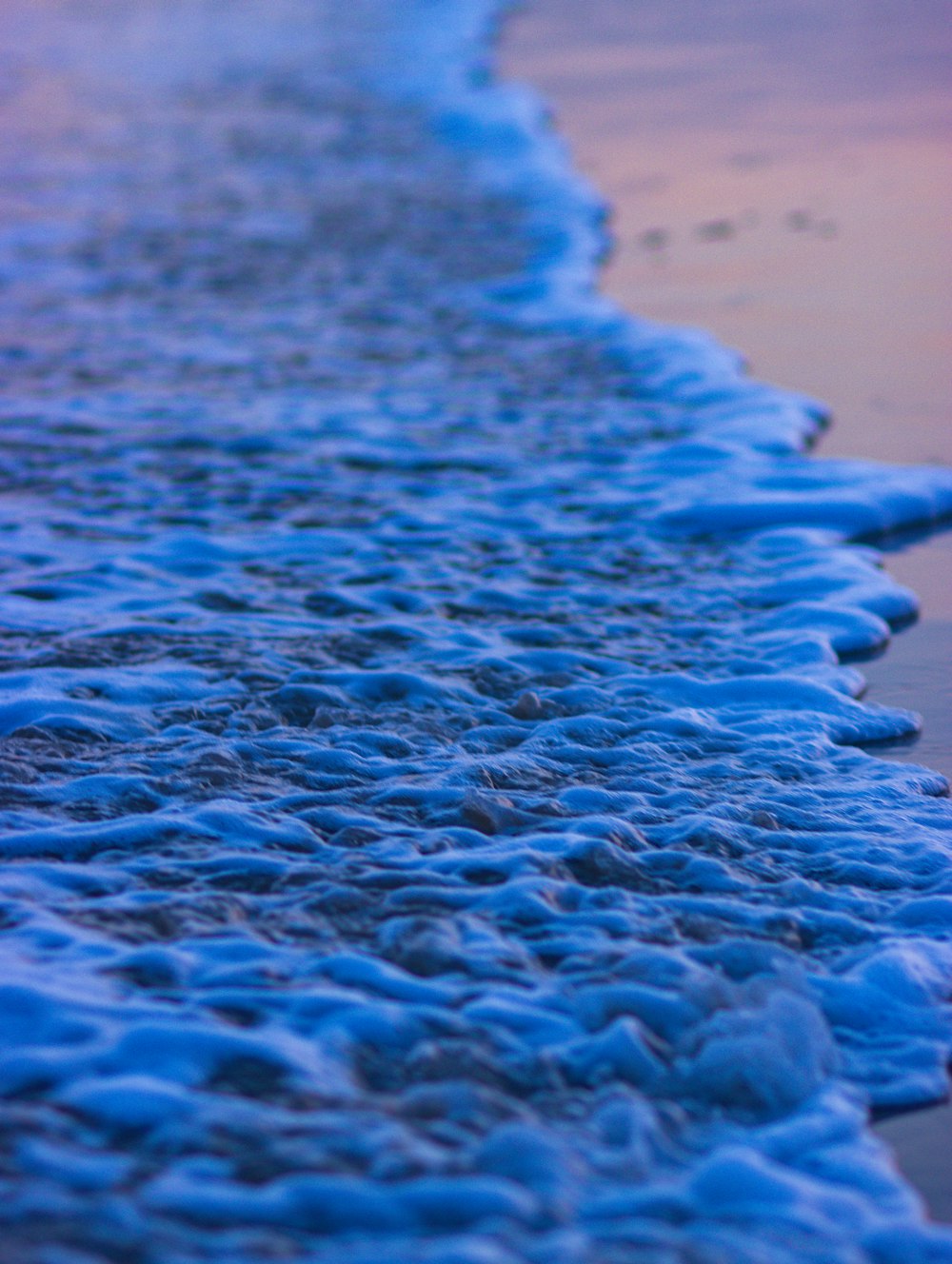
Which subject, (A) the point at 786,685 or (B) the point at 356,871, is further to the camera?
(A) the point at 786,685

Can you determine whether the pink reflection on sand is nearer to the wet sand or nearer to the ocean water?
the wet sand

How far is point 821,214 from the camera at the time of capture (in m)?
8.22

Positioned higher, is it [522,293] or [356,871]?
[522,293]

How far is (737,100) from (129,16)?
50.3 ft

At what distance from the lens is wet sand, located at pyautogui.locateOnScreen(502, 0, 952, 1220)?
440 cm

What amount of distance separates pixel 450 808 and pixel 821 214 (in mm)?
6259

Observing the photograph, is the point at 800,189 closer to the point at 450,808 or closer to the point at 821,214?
the point at 821,214

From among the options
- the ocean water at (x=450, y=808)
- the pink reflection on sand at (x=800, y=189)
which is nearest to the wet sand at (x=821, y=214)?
the pink reflection on sand at (x=800, y=189)

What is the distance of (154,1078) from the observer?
2.20 metres

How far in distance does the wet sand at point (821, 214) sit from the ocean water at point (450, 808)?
18 centimetres

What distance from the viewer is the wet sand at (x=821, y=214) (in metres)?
4.40

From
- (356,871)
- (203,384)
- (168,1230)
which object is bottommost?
(168,1230)

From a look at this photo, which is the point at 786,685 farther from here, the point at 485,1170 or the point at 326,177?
the point at 326,177

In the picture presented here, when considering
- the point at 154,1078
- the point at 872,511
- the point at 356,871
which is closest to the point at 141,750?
the point at 356,871
